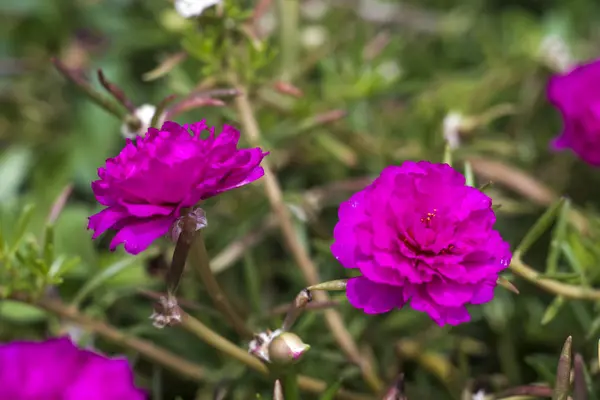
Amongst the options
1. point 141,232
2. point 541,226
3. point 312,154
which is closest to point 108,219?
point 141,232

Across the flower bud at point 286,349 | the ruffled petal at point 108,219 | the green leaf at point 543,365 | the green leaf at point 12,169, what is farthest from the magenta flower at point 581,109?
the green leaf at point 12,169

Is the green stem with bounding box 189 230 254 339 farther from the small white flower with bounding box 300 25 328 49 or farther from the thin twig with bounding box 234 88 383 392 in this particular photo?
the small white flower with bounding box 300 25 328 49

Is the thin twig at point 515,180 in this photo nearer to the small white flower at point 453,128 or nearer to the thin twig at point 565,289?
the small white flower at point 453,128

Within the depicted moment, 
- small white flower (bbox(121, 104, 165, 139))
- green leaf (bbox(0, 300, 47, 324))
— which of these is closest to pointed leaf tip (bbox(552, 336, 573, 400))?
small white flower (bbox(121, 104, 165, 139))

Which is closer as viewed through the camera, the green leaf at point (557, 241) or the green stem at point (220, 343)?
the green stem at point (220, 343)

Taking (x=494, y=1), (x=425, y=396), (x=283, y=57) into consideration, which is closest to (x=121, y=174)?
(x=425, y=396)

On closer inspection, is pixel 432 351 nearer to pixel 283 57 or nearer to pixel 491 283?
pixel 491 283
